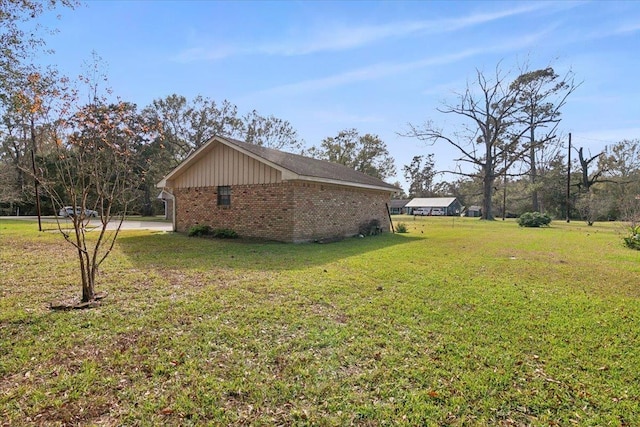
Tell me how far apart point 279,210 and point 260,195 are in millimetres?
1032

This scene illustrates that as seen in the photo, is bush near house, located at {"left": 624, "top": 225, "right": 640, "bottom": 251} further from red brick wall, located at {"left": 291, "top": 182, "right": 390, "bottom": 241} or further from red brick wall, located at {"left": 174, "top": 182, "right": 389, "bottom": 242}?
red brick wall, located at {"left": 174, "top": 182, "right": 389, "bottom": 242}

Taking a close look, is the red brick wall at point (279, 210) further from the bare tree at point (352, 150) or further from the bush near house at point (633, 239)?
the bare tree at point (352, 150)

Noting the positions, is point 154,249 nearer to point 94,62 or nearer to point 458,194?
point 94,62

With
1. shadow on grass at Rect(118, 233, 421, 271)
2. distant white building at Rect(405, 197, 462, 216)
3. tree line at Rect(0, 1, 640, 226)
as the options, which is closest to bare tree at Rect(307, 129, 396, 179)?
tree line at Rect(0, 1, 640, 226)

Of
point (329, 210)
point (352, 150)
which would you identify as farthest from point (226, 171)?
point (352, 150)

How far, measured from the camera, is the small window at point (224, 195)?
1309 centimetres

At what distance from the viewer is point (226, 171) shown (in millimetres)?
12984

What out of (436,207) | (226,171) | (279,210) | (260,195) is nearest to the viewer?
(279,210)

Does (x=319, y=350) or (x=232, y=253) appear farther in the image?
(x=232, y=253)

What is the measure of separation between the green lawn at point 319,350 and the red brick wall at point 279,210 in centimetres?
510

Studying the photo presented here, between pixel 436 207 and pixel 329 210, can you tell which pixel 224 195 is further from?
pixel 436 207

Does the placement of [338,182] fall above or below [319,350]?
above

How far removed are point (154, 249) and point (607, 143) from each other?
4997 cm

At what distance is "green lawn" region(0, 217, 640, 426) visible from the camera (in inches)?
97.3
